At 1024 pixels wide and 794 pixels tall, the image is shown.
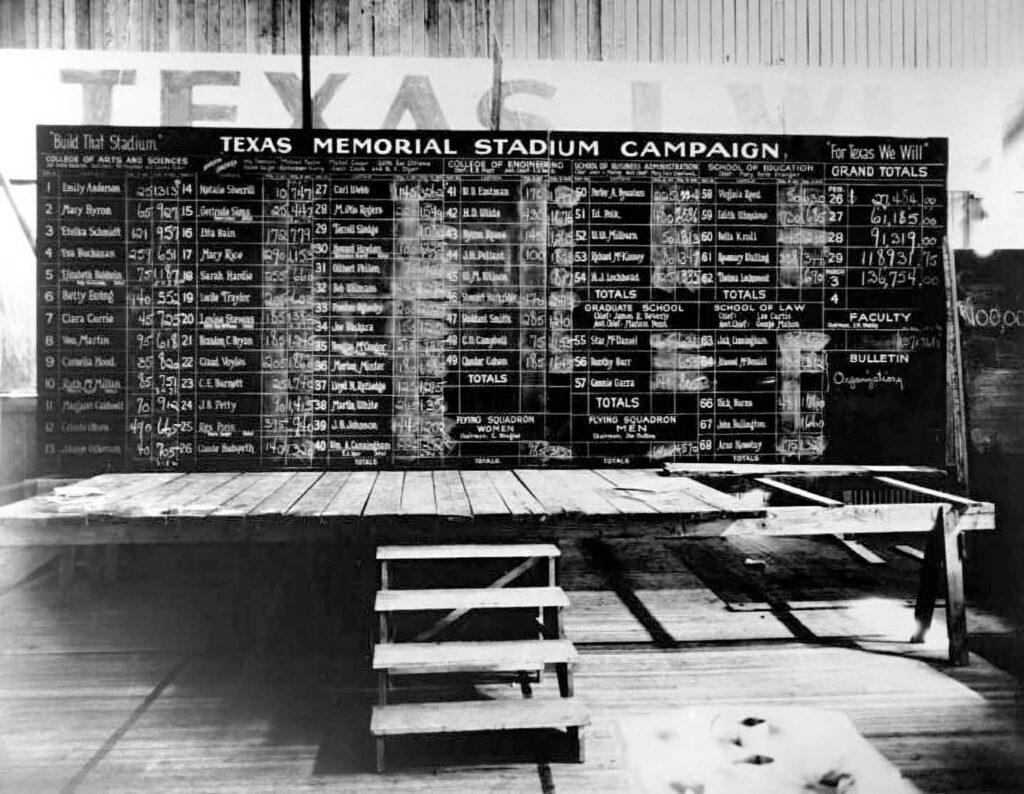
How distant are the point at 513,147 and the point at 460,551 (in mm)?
2607

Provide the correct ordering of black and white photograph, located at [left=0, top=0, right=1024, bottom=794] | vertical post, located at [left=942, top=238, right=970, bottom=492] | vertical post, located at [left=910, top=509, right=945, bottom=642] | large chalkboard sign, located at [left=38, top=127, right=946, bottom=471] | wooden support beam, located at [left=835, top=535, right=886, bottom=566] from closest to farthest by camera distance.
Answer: black and white photograph, located at [left=0, top=0, right=1024, bottom=794]
vertical post, located at [left=910, top=509, right=945, bottom=642]
large chalkboard sign, located at [left=38, top=127, right=946, bottom=471]
vertical post, located at [left=942, top=238, right=970, bottom=492]
wooden support beam, located at [left=835, top=535, right=886, bottom=566]

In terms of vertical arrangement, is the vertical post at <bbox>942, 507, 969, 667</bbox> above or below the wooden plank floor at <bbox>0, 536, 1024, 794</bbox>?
above

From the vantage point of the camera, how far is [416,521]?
359cm

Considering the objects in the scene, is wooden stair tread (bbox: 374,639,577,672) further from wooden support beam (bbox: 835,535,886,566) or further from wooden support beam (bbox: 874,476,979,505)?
wooden support beam (bbox: 835,535,886,566)

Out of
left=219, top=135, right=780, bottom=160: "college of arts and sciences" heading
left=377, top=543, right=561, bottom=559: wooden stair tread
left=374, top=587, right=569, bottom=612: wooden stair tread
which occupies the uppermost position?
left=219, top=135, right=780, bottom=160: "college of arts and sciences" heading

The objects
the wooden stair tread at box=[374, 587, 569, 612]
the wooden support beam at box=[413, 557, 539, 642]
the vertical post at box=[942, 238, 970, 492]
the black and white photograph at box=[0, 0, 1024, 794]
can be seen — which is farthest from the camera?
the vertical post at box=[942, 238, 970, 492]

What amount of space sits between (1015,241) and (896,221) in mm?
1465

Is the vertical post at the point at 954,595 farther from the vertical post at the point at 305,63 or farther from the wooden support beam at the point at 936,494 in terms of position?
the vertical post at the point at 305,63

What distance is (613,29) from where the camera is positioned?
5.74 metres

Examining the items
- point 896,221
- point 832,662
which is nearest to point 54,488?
Answer: point 832,662

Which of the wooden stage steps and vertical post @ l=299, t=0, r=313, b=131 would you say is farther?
vertical post @ l=299, t=0, r=313, b=131

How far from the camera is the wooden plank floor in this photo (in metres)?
3.12

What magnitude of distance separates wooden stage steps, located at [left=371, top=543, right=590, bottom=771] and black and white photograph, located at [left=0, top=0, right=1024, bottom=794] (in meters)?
0.02

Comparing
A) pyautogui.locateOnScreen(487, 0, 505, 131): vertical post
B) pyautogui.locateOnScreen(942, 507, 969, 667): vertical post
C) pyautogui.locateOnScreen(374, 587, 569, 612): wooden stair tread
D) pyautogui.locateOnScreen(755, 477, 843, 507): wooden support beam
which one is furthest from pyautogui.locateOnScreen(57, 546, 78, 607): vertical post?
pyautogui.locateOnScreen(942, 507, 969, 667): vertical post
